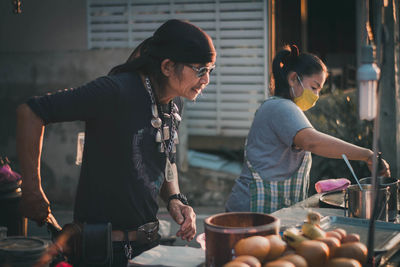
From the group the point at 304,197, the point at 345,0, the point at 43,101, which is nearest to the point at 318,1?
the point at 345,0

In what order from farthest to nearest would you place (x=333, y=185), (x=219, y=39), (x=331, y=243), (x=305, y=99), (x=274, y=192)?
(x=219, y=39) → (x=333, y=185) → (x=305, y=99) → (x=274, y=192) → (x=331, y=243)

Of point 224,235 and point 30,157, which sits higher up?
point 30,157

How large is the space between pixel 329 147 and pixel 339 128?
4321 mm

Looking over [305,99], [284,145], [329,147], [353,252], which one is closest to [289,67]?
[305,99]

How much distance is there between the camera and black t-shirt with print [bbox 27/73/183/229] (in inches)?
102

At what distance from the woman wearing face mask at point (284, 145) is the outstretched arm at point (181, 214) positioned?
0.56m

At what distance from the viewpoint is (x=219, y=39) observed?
9.61 m

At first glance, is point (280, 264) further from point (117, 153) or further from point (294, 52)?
point (294, 52)

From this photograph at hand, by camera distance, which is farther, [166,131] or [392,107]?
[392,107]

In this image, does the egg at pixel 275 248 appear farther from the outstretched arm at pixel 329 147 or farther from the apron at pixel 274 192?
the apron at pixel 274 192

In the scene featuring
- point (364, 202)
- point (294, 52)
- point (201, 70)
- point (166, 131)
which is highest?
point (294, 52)

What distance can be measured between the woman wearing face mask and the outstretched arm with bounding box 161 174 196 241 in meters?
0.56

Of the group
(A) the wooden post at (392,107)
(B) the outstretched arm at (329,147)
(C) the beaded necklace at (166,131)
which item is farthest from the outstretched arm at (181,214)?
(A) the wooden post at (392,107)

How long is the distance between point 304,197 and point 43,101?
183 cm
